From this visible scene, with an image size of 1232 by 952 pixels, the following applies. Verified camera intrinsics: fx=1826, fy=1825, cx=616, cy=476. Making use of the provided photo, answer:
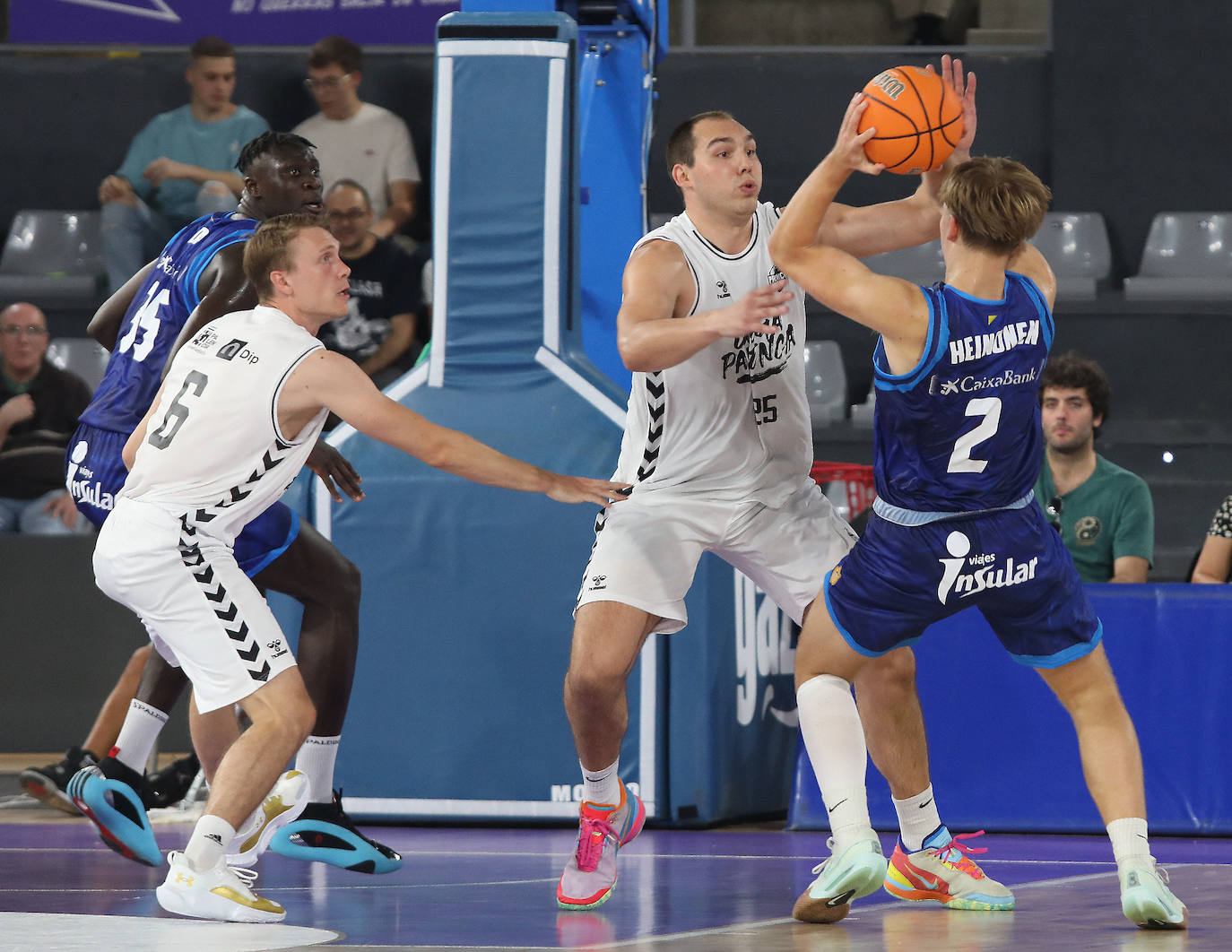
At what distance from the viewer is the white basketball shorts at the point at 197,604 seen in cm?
447

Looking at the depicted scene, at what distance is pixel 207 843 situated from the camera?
14.4 ft

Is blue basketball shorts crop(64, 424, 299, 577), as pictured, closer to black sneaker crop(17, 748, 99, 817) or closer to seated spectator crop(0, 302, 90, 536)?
black sneaker crop(17, 748, 99, 817)

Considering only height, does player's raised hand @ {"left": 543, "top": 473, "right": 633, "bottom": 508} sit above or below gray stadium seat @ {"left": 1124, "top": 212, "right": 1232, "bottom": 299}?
below

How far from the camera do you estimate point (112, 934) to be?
4.11m

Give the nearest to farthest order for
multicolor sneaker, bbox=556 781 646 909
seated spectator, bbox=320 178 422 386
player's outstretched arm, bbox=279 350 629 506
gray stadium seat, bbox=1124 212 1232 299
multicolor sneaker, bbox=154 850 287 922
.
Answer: multicolor sneaker, bbox=154 850 287 922 < player's outstretched arm, bbox=279 350 629 506 < multicolor sneaker, bbox=556 781 646 909 < seated spectator, bbox=320 178 422 386 < gray stadium seat, bbox=1124 212 1232 299

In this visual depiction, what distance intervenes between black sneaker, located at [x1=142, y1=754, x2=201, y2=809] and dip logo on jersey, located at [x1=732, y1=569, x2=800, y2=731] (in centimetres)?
211

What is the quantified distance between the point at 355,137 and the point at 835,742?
668cm

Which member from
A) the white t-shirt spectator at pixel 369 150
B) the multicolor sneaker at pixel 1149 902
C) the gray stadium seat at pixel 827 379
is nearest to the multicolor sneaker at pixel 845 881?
the multicolor sneaker at pixel 1149 902

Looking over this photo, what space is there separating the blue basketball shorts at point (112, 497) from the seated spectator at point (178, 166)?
483 centimetres

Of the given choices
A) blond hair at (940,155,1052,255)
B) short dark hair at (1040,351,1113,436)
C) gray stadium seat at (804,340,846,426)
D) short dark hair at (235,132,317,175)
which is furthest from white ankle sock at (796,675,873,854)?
gray stadium seat at (804,340,846,426)

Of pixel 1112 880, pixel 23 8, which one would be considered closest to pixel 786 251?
pixel 1112 880

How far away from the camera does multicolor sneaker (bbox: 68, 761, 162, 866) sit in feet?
17.4

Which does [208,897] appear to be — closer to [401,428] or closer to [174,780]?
[401,428]

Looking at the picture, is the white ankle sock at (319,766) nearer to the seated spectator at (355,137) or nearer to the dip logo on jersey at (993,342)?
the dip logo on jersey at (993,342)
